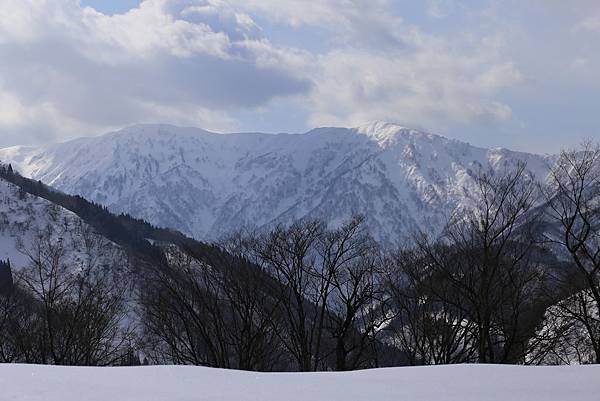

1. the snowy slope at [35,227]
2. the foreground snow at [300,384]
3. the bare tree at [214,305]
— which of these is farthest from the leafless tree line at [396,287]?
the snowy slope at [35,227]

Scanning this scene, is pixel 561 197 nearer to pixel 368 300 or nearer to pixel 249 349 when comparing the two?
pixel 368 300

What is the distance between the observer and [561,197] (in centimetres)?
2028

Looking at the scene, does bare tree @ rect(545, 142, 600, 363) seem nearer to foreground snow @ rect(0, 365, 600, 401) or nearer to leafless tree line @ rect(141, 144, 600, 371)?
leafless tree line @ rect(141, 144, 600, 371)

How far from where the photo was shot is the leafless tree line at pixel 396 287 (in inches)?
771

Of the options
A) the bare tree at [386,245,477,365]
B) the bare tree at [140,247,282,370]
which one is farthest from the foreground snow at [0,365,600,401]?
the bare tree at [140,247,282,370]

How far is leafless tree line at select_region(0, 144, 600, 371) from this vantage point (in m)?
19.6

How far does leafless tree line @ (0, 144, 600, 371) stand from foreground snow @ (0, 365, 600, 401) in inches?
411

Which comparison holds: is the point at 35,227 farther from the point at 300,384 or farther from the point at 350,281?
the point at 300,384

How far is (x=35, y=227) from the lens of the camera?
6097 inches

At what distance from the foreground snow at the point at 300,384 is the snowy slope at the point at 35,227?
420 ft

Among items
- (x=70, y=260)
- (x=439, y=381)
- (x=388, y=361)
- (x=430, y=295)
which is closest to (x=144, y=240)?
(x=70, y=260)

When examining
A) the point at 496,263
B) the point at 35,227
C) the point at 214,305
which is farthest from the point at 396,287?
the point at 35,227

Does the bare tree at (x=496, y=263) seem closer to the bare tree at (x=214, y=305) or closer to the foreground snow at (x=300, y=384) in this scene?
the bare tree at (x=214, y=305)

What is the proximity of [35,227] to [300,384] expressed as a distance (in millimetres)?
160730
